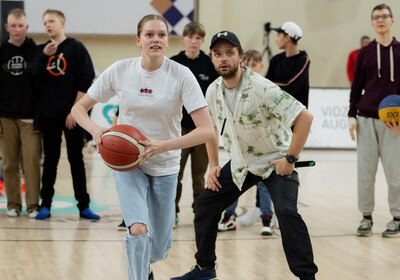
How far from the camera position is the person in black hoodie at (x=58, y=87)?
22.2 ft

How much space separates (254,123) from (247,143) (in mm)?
176

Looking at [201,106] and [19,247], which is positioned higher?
[201,106]

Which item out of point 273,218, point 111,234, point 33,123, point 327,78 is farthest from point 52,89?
point 327,78

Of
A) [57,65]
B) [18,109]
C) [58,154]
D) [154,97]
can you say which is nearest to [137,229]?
[154,97]

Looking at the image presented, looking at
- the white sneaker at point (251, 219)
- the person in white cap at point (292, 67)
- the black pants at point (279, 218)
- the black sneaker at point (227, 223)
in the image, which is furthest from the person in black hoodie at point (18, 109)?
the black pants at point (279, 218)

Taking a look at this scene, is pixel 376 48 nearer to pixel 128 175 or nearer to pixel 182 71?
pixel 182 71

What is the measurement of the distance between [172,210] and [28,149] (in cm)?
323

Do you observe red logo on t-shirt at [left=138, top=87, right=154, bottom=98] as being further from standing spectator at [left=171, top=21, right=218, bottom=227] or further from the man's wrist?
standing spectator at [left=171, top=21, right=218, bottom=227]

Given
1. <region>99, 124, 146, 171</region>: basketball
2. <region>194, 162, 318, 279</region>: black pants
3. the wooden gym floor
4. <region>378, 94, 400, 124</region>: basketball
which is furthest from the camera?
<region>378, 94, 400, 124</region>: basketball

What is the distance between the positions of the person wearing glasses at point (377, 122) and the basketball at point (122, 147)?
3340 millimetres

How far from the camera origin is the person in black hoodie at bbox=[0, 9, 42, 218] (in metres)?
6.95

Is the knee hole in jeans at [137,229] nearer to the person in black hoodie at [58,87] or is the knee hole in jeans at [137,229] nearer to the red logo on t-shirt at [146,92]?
the red logo on t-shirt at [146,92]

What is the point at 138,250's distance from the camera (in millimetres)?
3859

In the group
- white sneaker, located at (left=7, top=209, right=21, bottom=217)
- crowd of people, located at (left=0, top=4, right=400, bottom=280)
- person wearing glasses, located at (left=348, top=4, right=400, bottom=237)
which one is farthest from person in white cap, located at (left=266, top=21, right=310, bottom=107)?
white sneaker, located at (left=7, top=209, right=21, bottom=217)
